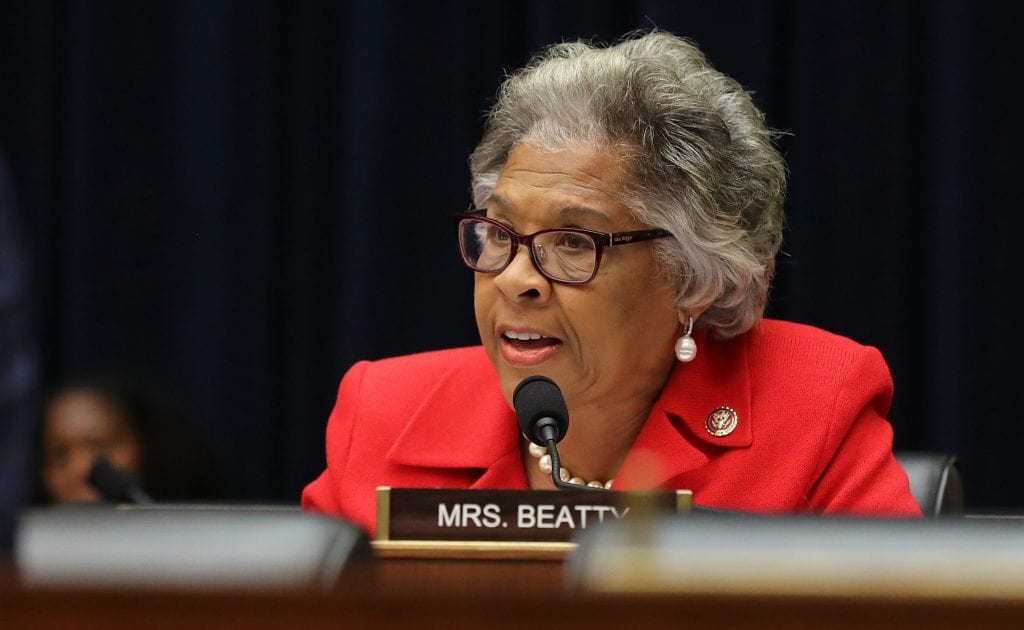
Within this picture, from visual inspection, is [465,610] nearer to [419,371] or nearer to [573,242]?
[573,242]

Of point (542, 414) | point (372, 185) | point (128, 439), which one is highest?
point (372, 185)

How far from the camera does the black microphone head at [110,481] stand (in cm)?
169

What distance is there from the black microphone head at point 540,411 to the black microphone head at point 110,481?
18.5 inches

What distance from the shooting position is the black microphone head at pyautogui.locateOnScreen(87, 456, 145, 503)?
5.55 ft

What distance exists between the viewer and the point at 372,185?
123 inches

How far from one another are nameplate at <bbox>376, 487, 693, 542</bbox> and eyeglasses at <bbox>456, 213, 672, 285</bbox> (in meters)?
0.56

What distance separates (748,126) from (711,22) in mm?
990

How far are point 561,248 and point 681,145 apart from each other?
0.73ft

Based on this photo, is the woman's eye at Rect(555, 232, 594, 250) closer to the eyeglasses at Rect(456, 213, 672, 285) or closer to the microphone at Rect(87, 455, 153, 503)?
the eyeglasses at Rect(456, 213, 672, 285)

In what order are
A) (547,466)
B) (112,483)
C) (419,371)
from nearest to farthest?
1. (112,483)
2. (547,466)
3. (419,371)

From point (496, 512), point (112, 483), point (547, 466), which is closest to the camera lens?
point (496, 512)

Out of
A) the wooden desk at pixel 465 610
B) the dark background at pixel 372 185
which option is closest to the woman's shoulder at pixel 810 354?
the dark background at pixel 372 185

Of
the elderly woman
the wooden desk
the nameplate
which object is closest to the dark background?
the elderly woman

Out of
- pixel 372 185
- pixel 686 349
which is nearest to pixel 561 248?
pixel 686 349
